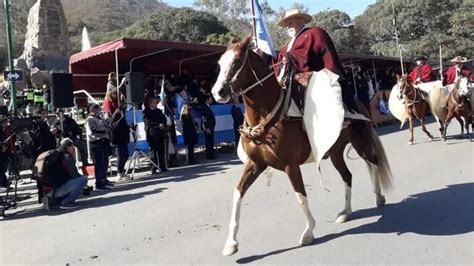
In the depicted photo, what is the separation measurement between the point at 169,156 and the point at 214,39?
3419cm

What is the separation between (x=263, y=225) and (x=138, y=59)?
33.1ft

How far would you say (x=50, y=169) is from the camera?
8.86 meters

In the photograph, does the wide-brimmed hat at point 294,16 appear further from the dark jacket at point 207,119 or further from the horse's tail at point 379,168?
the dark jacket at point 207,119

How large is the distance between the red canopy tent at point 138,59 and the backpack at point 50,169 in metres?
4.07

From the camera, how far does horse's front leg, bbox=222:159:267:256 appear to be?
5.38m

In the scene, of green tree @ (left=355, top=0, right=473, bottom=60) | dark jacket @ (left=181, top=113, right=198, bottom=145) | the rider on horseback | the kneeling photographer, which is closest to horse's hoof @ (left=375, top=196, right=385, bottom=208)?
the rider on horseback

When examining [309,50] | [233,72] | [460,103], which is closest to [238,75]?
[233,72]

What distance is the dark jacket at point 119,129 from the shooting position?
11.2 metres

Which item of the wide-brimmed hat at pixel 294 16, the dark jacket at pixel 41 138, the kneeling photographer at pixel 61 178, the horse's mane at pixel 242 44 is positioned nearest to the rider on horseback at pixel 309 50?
the wide-brimmed hat at pixel 294 16

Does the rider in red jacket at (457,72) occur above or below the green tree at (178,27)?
below

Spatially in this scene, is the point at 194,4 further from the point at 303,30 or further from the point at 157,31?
the point at 303,30

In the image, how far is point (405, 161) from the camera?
10609 mm

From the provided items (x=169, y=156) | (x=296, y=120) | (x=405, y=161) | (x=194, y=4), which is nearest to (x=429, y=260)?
(x=296, y=120)

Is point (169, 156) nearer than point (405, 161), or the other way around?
point (405, 161)
